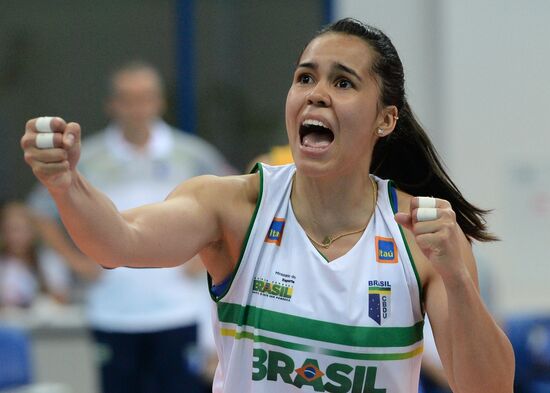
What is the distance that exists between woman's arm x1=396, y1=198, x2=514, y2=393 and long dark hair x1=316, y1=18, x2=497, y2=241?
0.91 ft

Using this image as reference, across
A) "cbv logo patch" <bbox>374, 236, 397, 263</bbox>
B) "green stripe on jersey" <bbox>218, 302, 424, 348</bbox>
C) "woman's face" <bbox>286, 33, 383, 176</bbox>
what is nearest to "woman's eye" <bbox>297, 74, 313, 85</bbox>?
"woman's face" <bbox>286, 33, 383, 176</bbox>

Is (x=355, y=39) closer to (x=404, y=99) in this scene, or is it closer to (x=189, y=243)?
(x=404, y=99)

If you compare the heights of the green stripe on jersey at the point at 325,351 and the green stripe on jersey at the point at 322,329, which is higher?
the green stripe on jersey at the point at 322,329

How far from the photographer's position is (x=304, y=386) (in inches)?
121

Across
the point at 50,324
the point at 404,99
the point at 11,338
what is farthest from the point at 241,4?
the point at 404,99

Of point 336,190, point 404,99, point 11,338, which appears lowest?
point 11,338

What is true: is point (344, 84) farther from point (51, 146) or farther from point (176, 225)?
point (51, 146)

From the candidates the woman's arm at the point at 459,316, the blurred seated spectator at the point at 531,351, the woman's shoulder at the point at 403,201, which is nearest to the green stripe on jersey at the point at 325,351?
the woman's arm at the point at 459,316

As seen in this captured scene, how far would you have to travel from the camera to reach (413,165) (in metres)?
3.46

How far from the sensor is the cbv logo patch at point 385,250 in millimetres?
3158

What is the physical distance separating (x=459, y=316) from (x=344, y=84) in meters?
0.66

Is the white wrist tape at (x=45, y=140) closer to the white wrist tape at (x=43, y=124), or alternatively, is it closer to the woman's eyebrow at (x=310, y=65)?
the white wrist tape at (x=43, y=124)

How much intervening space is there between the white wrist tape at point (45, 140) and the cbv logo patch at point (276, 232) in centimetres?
72

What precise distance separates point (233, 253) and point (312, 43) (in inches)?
23.1
